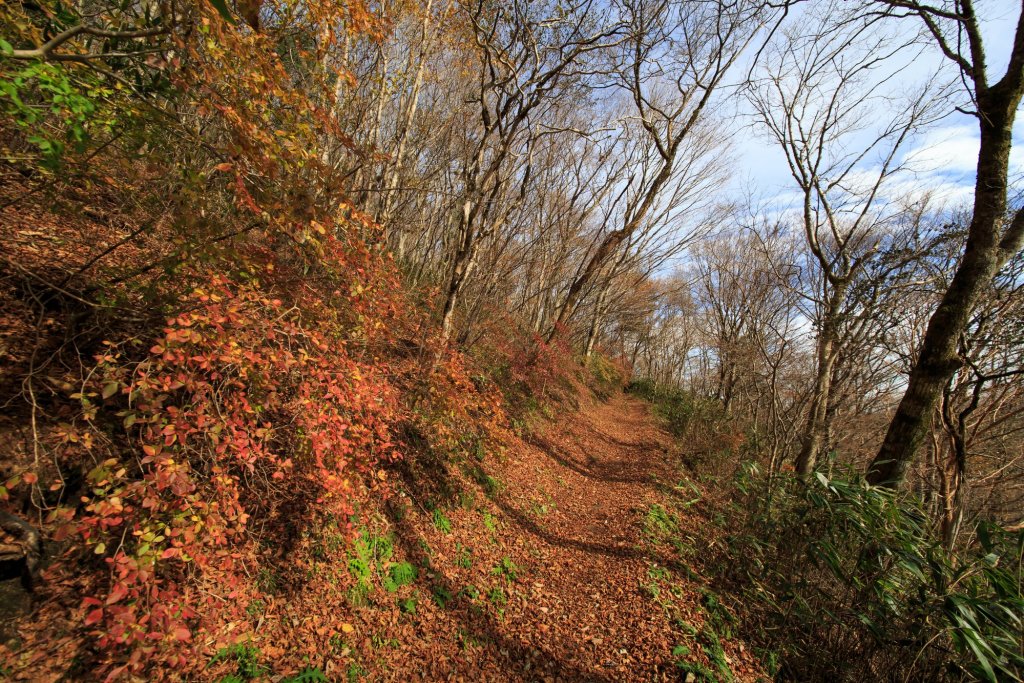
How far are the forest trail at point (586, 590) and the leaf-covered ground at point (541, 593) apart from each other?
0.04 ft

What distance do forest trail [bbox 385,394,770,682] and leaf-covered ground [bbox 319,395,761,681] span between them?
1 centimetres

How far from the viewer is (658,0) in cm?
624

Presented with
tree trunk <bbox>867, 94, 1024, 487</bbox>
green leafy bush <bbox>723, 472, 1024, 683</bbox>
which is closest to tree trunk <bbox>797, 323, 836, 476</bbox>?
green leafy bush <bbox>723, 472, 1024, 683</bbox>

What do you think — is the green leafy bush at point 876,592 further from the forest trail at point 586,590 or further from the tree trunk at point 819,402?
the tree trunk at point 819,402

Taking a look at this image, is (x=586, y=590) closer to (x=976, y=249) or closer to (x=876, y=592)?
(x=876, y=592)

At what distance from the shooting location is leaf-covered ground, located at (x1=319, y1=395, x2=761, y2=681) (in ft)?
9.80

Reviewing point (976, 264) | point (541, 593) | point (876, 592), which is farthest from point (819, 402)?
point (541, 593)

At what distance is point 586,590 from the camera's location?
13.3ft

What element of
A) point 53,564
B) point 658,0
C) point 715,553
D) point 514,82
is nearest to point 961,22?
point 658,0

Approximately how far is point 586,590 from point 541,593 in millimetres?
511

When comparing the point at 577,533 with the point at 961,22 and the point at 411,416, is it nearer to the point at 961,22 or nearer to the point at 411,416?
the point at 411,416

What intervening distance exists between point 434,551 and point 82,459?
273 centimetres

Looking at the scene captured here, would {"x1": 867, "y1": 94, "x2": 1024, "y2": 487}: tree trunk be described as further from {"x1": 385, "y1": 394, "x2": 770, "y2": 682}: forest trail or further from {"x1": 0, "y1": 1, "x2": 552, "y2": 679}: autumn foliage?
{"x1": 0, "y1": 1, "x2": 552, "y2": 679}: autumn foliage

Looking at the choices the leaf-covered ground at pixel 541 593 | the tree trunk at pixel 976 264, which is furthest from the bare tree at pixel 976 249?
the leaf-covered ground at pixel 541 593
